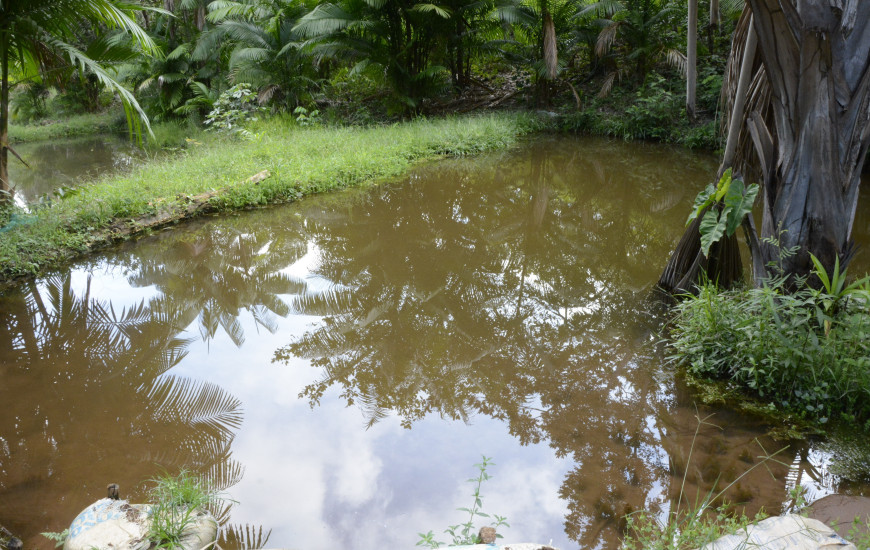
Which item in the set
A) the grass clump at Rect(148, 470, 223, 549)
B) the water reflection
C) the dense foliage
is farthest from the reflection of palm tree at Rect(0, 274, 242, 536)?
the dense foliage

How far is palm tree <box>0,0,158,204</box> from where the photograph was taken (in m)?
5.51

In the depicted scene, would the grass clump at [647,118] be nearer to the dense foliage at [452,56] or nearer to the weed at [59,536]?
the dense foliage at [452,56]

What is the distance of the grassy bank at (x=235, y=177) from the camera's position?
227 inches

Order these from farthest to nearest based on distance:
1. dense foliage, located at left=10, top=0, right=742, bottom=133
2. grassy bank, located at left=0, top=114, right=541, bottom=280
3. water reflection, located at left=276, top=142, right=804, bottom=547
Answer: dense foliage, located at left=10, top=0, right=742, bottom=133, grassy bank, located at left=0, top=114, right=541, bottom=280, water reflection, located at left=276, top=142, right=804, bottom=547

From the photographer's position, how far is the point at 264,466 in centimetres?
292

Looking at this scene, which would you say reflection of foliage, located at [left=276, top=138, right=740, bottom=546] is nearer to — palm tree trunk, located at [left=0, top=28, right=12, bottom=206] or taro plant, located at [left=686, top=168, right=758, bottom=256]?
taro plant, located at [left=686, top=168, right=758, bottom=256]

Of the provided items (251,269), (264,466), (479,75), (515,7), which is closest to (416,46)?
(515,7)

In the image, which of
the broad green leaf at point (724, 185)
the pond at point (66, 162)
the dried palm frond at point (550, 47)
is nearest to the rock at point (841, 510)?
the broad green leaf at point (724, 185)

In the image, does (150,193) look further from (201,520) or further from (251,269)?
(201,520)

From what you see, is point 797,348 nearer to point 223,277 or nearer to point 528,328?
point 528,328

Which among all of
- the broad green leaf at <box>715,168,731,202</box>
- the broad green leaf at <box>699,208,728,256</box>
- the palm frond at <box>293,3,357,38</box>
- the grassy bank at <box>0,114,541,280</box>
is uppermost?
the palm frond at <box>293,3,357,38</box>

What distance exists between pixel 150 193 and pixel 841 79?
269 inches

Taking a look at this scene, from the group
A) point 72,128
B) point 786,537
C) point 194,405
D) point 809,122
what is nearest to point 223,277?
point 194,405

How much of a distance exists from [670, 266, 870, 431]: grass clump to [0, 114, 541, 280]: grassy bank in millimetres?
5620
